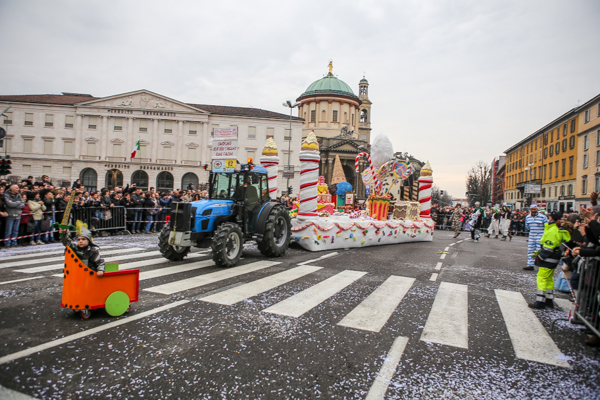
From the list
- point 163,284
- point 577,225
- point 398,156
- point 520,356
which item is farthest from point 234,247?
point 398,156

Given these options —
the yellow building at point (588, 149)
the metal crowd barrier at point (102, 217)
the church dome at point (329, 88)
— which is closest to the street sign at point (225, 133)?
the metal crowd barrier at point (102, 217)

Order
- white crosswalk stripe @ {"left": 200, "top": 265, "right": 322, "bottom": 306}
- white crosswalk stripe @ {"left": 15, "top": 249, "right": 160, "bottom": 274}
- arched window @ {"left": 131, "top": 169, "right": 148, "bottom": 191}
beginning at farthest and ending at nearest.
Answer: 1. arched window @ {"left": 131, "top": 169, "right": 148, "bottom": 191}
2. white crosswalk stripe @ {"left": 15, "top": 249, "right": 160, "bottom": 274}
3. white crosswalk stripe @ {"left": 200, "top": 265, "right": 322, "bottom": 306}

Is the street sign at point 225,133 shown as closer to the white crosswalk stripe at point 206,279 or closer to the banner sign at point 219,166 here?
the banner sign at point 219,166

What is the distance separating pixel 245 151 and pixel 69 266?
184ft

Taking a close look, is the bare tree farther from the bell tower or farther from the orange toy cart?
the orange toy cart

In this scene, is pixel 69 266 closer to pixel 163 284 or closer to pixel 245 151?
pixel 163 284

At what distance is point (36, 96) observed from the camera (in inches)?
2221

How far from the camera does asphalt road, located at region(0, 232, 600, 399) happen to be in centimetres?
309

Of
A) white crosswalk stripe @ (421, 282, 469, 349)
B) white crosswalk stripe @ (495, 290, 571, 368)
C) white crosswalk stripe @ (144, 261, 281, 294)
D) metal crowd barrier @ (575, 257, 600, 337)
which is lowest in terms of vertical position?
white crosswalk stripe @ (495, 290, 571, 368)

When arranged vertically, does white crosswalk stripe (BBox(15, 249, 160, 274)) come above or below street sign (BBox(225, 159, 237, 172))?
below

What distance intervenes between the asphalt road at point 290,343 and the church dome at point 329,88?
207 ft

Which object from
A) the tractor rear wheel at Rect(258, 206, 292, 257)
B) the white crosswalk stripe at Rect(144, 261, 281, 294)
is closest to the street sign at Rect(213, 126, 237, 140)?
the tractor rear wheel at Rect(258, 206, 292, 257)

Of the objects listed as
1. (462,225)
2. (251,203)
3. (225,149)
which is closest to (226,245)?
(251,203)

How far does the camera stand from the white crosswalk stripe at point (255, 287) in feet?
17.9
